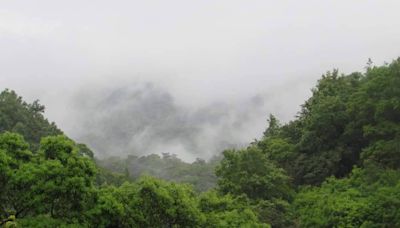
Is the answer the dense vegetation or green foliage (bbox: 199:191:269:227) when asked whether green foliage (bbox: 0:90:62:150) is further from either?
green foliage (bbox: 199:191:269:227)

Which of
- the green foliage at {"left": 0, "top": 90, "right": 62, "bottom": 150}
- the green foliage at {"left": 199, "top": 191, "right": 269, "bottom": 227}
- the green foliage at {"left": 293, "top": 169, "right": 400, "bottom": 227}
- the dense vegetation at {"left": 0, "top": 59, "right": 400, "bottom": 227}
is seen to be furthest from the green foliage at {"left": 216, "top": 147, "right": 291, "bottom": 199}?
the green foliage at {"left": 0, "top": 90, "right": 62, "bottom": 150}

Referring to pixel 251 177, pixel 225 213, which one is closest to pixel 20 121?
pixel 251 177

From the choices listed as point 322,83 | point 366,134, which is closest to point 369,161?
point 366,134

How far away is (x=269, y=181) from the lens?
34.4 m

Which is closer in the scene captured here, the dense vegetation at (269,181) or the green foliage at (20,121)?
the dense vegetation at (269,181)

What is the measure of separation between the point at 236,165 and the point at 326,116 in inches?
343

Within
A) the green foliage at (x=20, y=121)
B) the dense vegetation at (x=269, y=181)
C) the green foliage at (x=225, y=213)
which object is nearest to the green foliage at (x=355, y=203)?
the dense vegetation at (x=269, y=181)

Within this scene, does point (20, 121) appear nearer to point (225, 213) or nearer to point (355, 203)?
point (225, 213)

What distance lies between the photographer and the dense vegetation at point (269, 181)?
19.8 m

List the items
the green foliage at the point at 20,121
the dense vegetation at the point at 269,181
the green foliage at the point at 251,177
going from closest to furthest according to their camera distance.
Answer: the dense vegetation at the point at 269,181 → the green foliage at the point at 251,177 → the green foliage at the point at 20,121

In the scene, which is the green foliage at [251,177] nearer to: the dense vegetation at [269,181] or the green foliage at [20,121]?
the dense vegetation at [269,181]

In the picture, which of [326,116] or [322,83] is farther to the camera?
[322,83]

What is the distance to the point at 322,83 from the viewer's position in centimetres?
4859

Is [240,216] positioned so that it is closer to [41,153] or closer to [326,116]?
[41,153]
